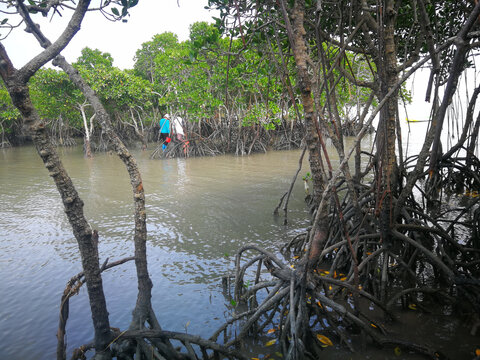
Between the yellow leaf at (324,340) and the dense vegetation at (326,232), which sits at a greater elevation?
the dense vegetation at (326,232)

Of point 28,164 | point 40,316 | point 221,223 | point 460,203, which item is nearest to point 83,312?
point 40,316

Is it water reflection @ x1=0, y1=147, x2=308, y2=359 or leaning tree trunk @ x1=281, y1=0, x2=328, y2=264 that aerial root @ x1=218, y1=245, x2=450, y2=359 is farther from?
water reflection @ x1=0, y1=147, x2=308, y2=359

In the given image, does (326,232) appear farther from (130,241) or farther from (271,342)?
(130,241)

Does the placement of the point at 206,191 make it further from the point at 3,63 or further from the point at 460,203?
the point at 3,63

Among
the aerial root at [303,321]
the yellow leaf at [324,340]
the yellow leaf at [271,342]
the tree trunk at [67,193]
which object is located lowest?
the yellow leaf at [271,342]

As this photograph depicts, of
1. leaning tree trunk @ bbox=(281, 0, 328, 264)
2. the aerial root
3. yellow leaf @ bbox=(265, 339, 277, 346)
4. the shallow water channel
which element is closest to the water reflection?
the shallow water channel

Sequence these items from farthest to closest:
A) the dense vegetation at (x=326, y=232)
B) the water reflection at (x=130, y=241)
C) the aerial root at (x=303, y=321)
Result: 1. the water reflection at (x=130, y=241)
2. the aerial root at (x=303, y=321)
3. the dense vegetation at (x=326, y=232)

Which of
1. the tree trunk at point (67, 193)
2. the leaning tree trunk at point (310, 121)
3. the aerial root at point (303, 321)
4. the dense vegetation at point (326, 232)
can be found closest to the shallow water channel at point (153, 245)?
the aerial root at point (303, 321)

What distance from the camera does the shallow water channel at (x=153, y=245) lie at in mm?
2576

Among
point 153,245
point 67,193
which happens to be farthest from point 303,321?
point 153,245

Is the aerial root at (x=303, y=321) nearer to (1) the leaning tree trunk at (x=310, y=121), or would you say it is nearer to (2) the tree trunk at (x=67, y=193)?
(1) the leaning tree trunk at (x=310, y=121)

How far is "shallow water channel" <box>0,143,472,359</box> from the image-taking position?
2.58 meters

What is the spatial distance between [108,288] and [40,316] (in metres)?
0.56

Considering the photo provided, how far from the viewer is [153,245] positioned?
4.13 m
